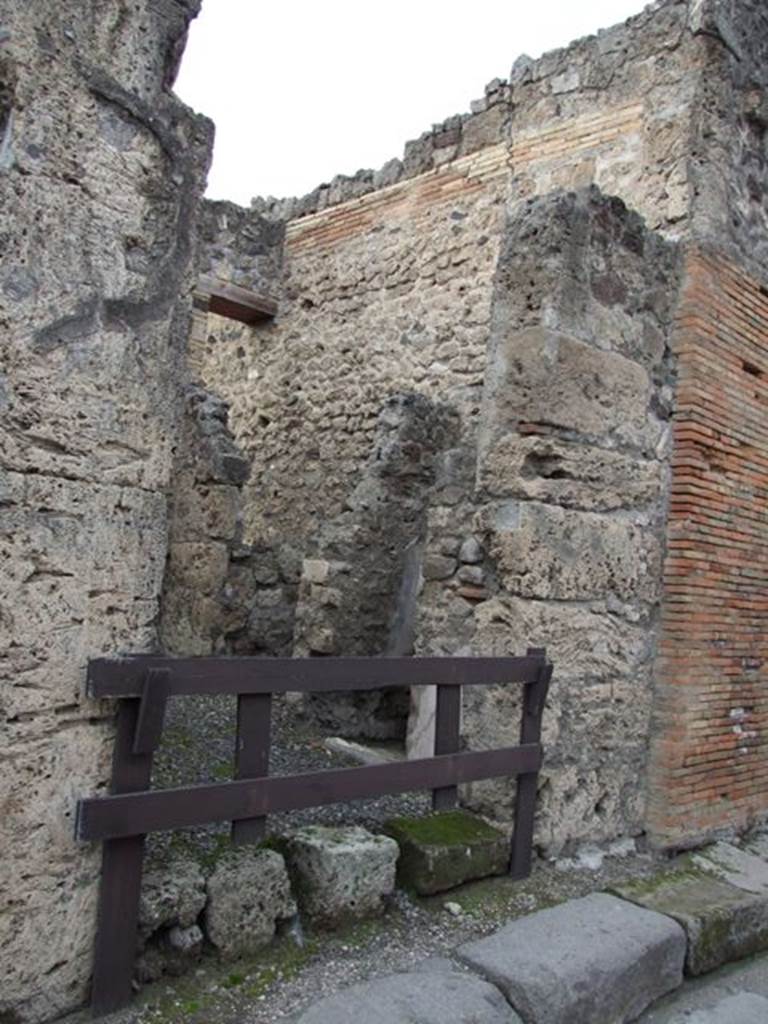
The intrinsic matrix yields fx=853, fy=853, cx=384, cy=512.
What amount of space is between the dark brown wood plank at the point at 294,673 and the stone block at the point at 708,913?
1.10 meters

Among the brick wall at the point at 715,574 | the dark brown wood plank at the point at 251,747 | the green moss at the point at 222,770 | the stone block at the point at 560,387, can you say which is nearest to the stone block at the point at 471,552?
the stone block at the point at 560,387

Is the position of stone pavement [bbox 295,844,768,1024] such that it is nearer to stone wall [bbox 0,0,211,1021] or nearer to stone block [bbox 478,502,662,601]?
stone wall [bbox 0,0,211,1021]

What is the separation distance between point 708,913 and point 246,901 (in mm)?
2031

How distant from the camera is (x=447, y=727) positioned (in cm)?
340

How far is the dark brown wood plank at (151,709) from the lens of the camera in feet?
7.81

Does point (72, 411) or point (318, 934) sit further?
point (318, 934)

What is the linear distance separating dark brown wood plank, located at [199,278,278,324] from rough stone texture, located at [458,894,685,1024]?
7479 mm

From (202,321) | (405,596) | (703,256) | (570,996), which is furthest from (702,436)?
(202,321)

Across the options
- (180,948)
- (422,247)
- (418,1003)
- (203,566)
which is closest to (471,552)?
(418,1003)

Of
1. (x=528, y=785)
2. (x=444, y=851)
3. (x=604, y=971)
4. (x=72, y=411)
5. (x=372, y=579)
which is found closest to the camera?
(x=72, y=411)

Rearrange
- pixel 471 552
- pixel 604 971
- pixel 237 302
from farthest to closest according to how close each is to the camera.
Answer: pixel 237 302, pixel 471 552, pixel 604 971

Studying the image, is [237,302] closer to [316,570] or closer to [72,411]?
[316,570]

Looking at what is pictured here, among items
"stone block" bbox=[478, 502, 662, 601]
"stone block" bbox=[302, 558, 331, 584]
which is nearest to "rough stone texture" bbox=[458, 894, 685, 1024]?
"stone block" bbox=[478, 502, 662, 601]

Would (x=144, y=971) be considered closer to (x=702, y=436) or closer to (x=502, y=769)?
(x=502, y=769)
